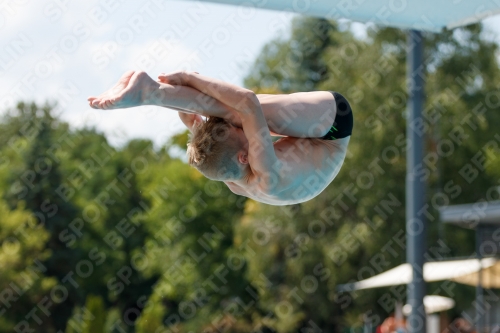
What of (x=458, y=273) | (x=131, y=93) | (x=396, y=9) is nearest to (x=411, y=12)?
(x=396, y=9)

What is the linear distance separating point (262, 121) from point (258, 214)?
53.2ft

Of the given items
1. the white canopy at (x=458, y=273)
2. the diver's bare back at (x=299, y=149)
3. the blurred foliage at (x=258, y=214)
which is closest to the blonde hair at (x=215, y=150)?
the diver's bare back at (x=299, y=149)

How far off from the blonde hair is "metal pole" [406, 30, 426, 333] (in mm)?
3636

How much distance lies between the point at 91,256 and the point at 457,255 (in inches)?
534

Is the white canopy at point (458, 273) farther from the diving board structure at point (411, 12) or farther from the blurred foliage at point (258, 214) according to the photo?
the blurred foliage at point (258, 214)

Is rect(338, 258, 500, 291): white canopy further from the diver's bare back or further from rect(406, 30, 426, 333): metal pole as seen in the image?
the diver's bare back

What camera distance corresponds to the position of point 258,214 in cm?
1920

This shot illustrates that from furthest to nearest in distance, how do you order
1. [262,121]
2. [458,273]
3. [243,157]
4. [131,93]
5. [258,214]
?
[258,214], [458,273], [243,157], [262,121], [131,93]

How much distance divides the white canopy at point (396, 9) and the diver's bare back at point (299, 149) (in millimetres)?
1879

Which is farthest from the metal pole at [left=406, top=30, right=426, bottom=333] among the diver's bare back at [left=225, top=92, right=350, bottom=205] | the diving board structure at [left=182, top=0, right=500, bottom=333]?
the diver's bare back at [left=225, top=92, right=350, bottom=205]

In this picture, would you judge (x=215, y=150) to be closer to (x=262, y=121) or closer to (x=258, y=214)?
(x=262, y=121)

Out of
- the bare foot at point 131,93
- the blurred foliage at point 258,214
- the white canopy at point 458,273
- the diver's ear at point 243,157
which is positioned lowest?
the blurred foliage at point 258,214

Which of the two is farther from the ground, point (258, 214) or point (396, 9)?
point (396, 9)

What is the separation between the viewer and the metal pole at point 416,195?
21.9ft
